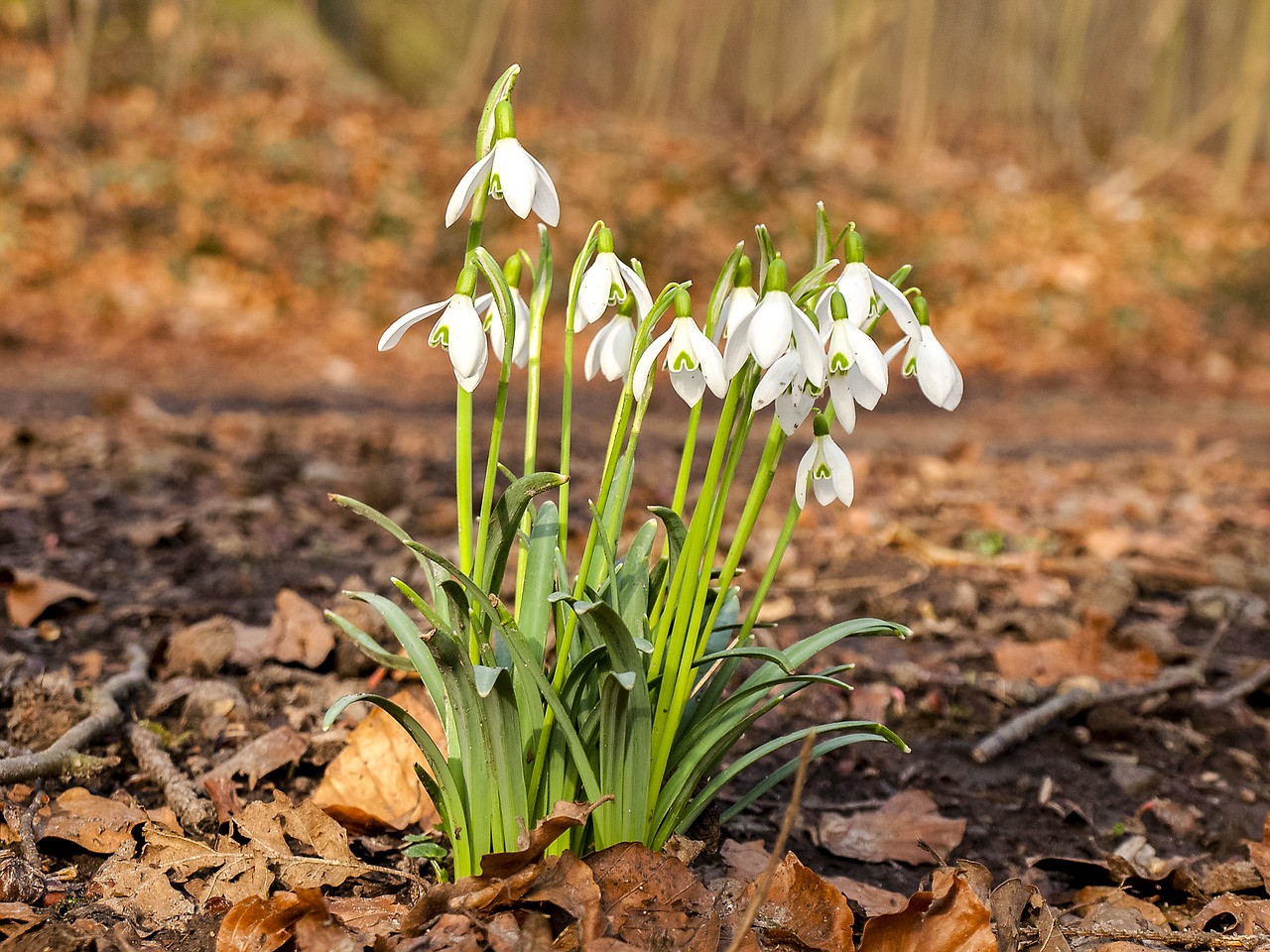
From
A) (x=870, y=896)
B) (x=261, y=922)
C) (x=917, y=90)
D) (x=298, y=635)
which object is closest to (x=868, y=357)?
(x=870, y=896)

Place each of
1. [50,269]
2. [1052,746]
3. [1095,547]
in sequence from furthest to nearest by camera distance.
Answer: [50,269]
[1095,547]
[1052,746]

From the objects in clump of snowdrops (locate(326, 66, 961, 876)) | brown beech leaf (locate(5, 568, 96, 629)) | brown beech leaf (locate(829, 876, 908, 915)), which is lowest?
brown beech leaf (locate(829, 876, 908, 915))

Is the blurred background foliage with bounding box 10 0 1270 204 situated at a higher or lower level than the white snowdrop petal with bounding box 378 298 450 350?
higher

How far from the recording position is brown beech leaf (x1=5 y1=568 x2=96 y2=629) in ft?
7.95

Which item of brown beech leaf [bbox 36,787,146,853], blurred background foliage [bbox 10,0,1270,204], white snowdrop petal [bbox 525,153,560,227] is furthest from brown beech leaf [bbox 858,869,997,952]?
blurred background foliage [bbox 10,0,1270,204]

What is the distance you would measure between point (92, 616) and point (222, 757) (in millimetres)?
783

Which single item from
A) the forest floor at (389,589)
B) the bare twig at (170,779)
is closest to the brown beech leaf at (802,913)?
the forest floor at (389,589)

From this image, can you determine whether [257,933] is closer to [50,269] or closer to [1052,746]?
[1052,746]

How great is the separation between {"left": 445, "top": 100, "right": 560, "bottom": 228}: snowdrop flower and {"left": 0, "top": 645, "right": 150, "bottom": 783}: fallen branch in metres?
1.17

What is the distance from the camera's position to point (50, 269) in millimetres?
7797

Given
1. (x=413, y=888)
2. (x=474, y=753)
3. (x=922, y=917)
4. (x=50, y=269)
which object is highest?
(x=50, y=269)

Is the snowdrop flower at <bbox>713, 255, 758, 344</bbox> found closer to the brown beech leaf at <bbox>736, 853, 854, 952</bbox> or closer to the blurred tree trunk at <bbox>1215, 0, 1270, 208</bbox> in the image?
the brown beech leaf at <bbox>736, 853, 854, 952</bbox>

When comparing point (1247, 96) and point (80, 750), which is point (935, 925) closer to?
point (80, 750)

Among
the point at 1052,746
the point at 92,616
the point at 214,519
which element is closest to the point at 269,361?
the point at 214,519
